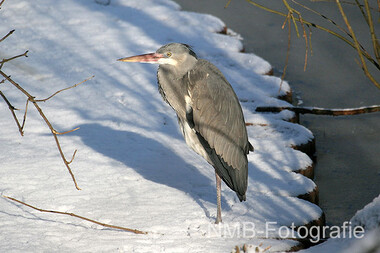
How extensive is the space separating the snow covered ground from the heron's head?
82 cm

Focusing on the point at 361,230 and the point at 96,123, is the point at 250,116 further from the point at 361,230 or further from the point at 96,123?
the point at 361,230

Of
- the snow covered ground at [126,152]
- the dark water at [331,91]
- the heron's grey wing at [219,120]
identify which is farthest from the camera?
the dark water at [331,91]

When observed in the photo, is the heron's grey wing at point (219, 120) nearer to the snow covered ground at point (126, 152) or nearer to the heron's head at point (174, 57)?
the heron's head at point (174, 57)

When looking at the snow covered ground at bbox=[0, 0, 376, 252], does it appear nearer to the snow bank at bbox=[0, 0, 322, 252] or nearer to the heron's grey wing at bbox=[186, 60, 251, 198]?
the snow bank at bbox=[0, 0, 322, 252]

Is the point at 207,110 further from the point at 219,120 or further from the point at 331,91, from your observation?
the point at 331,91

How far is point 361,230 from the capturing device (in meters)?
2.86

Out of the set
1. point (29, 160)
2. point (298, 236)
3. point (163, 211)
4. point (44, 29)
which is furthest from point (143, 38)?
point (298, 236)

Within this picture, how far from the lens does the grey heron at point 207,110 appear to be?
11.0ft

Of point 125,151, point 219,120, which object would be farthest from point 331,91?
point 219,120

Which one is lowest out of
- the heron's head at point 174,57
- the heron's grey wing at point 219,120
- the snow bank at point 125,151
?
the snow bank at point 125,151

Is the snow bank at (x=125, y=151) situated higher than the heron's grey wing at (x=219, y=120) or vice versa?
the heron's grey wing at (x=219, y=120)

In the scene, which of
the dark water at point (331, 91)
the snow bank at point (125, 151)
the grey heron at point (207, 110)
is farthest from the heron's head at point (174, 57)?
the dark water at point (331, 91)

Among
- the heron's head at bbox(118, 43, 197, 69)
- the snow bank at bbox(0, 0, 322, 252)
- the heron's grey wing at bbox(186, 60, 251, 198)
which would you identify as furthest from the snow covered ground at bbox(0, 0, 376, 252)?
the heron's head at bbox(118, 43, 197, 69)

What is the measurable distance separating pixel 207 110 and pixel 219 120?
92 mm
